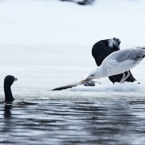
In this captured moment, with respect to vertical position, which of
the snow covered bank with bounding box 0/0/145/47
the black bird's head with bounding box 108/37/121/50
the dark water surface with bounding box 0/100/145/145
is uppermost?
the snow covered bank with bounding box 0/0/145/47

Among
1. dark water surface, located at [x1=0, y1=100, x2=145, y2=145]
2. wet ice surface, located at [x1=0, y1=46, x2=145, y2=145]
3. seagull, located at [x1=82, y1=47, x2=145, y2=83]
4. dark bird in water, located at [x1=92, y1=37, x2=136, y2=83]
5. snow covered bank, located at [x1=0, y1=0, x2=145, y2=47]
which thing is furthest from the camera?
snow covered bank, located at [x1=0, y1=0, x2=145, y2=47]

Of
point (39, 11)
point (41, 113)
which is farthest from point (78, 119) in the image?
point (39, 11)

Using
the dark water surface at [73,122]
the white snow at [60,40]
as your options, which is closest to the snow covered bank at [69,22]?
the white snow at [60,40]

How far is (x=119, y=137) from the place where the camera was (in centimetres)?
740

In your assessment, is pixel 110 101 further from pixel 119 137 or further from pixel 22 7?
pixel 22 7

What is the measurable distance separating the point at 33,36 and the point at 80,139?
21.5 meters

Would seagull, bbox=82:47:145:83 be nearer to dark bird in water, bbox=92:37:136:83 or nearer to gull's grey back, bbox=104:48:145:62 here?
gull's grey back, bbox=104:48:145:62

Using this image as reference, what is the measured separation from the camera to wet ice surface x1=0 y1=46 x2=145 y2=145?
7441 mm

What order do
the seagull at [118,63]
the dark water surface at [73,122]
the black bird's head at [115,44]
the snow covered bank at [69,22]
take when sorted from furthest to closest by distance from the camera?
1. the snow covered bank at [69,22]
2. the black bird's head at [115,44]
3. the seagull at [118,63]
4. the dark water surface at [73,122]

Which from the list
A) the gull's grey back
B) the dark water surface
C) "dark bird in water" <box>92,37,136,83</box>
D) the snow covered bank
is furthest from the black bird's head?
the snow covered bank

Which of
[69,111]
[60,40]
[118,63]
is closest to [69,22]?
[60,40]

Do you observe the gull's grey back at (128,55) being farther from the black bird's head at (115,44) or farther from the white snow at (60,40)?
the black bird's head at (115,44)

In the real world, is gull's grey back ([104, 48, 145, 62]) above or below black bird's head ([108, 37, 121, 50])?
below

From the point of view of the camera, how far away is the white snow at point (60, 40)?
13047 millimetres
